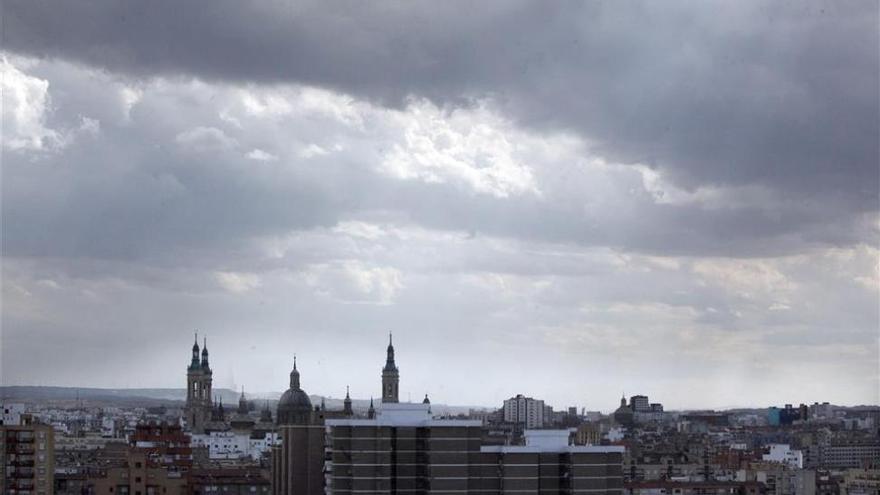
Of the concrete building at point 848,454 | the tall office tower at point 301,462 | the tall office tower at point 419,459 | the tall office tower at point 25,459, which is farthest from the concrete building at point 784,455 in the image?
the tall office tower at point 419,459

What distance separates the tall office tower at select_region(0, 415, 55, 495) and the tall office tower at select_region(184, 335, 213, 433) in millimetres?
91318

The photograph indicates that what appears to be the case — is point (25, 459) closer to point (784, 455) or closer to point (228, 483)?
point (228, 483)

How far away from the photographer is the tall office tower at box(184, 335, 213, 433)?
159875mm

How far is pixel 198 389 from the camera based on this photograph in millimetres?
164875

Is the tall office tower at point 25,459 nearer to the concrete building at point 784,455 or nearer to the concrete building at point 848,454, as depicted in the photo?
the concrete building at point 784,455

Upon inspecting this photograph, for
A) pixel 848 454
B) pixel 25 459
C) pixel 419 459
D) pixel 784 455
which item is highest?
pixel 419 459

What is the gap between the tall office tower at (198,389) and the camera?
6294 inches

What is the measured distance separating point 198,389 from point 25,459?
9877 cm

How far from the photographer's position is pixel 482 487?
157ft

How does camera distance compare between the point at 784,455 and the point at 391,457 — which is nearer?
the point at 391,457

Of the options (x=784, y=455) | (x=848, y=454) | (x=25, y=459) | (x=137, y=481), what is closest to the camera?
(x=25, y=459)

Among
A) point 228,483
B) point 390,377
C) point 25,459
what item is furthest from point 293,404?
point 25,459

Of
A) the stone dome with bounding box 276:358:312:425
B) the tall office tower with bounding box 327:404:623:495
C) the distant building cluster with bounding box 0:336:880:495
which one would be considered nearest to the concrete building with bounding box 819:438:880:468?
the distant building cluster with bounding box 0:336:880:495

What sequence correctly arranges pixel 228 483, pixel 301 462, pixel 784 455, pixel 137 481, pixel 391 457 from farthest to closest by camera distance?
pixel 784 455 < pixel 228 483 < pixel 137 481 < pixel 301 462 < pixel 391 457
